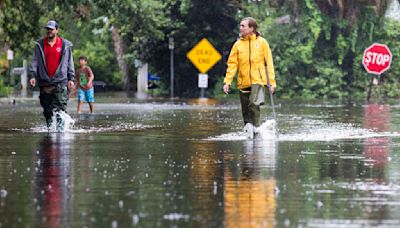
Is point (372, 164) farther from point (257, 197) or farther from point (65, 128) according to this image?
point (65, 128)

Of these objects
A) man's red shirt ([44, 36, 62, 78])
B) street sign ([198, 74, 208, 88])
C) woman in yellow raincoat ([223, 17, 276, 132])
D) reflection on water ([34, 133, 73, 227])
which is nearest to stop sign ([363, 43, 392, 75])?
street sign ([198, 74, 208, 88])

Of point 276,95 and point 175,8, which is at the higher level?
point 175,8

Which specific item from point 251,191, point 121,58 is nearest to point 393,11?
point 121,58

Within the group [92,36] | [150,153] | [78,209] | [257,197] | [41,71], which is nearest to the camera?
[78,209]

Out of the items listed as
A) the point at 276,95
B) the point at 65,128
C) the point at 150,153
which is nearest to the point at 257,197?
the point at 150,153

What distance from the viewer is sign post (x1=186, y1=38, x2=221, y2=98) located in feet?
170

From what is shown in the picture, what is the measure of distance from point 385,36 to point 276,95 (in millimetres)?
5417

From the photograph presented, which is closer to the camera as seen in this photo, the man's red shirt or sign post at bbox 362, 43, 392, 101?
the man's red shirt

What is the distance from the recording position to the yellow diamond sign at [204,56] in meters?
51.8

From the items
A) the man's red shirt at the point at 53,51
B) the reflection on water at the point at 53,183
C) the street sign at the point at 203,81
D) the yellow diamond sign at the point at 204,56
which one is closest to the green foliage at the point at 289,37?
the yellow diamond sign at the point at 204,56

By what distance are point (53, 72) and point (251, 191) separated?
33.8ft

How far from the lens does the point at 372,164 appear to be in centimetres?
1405

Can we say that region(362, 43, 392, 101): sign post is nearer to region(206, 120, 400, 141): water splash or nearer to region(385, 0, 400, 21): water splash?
region(385, 0, 400, 21): water splash

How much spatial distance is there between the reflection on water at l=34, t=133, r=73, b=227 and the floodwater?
1cm
